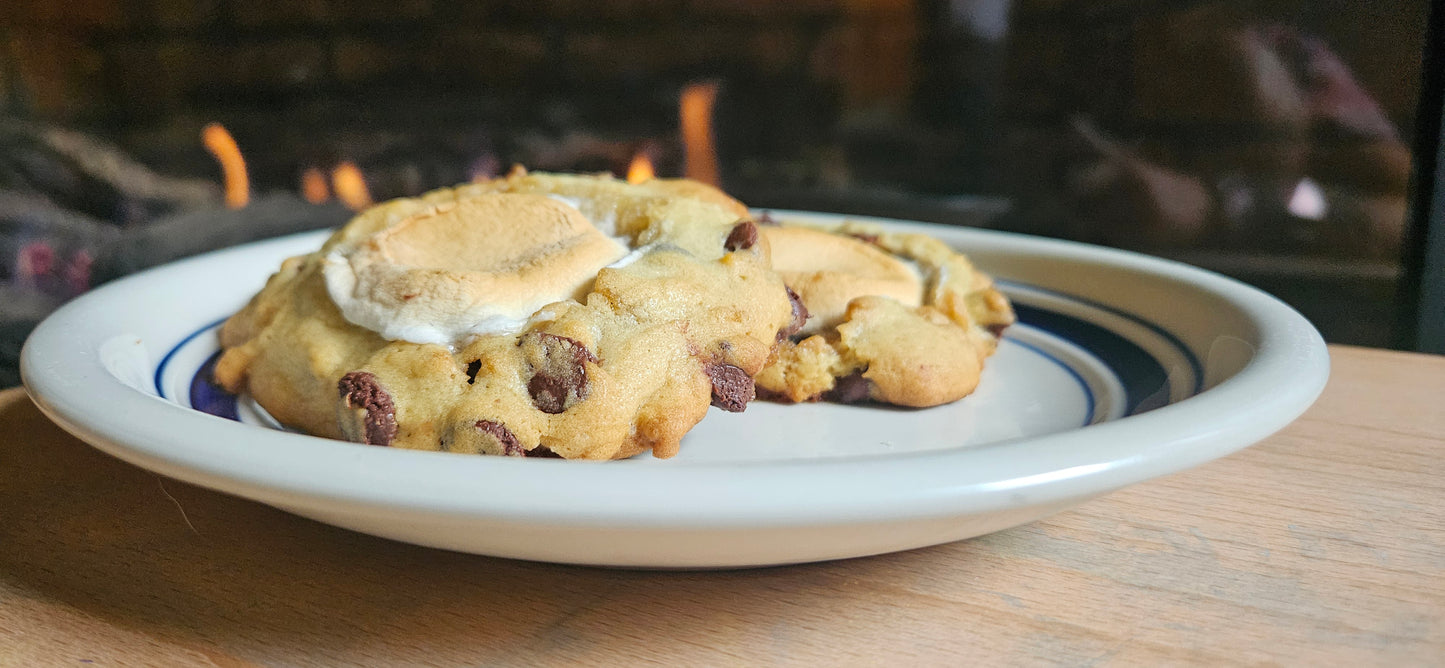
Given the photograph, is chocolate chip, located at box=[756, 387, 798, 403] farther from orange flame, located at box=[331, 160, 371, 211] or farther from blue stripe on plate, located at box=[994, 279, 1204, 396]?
orange flame, located at box=[331, 160, 371, 211]

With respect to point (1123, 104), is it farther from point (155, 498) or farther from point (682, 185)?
point (155, 498)

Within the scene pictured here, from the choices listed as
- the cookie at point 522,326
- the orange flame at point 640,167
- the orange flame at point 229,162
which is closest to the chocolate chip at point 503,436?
the cookie at point 522,326

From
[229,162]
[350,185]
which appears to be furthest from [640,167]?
[229,162]

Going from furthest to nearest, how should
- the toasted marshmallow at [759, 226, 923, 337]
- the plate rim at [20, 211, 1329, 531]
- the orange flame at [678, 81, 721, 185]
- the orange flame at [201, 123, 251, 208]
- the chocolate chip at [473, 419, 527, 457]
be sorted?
the orange flame at [678, 81, 721, 185], the orange flame at [201, 123, 251, 208], the toasted marshmallow at [759, 226, 923, 337], the chocolate chip at [473, 419, 527, 457], the plate rim at [20, 211, 1329, 531]

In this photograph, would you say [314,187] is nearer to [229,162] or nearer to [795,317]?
[229,162]

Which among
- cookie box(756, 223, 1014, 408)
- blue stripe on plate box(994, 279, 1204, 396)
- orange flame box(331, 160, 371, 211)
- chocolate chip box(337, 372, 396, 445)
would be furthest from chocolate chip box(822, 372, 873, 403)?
orange flame box(331, 160, 371, 211)

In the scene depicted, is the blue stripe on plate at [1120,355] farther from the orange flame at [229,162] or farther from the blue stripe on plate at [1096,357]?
the orange flame at [229,162]
